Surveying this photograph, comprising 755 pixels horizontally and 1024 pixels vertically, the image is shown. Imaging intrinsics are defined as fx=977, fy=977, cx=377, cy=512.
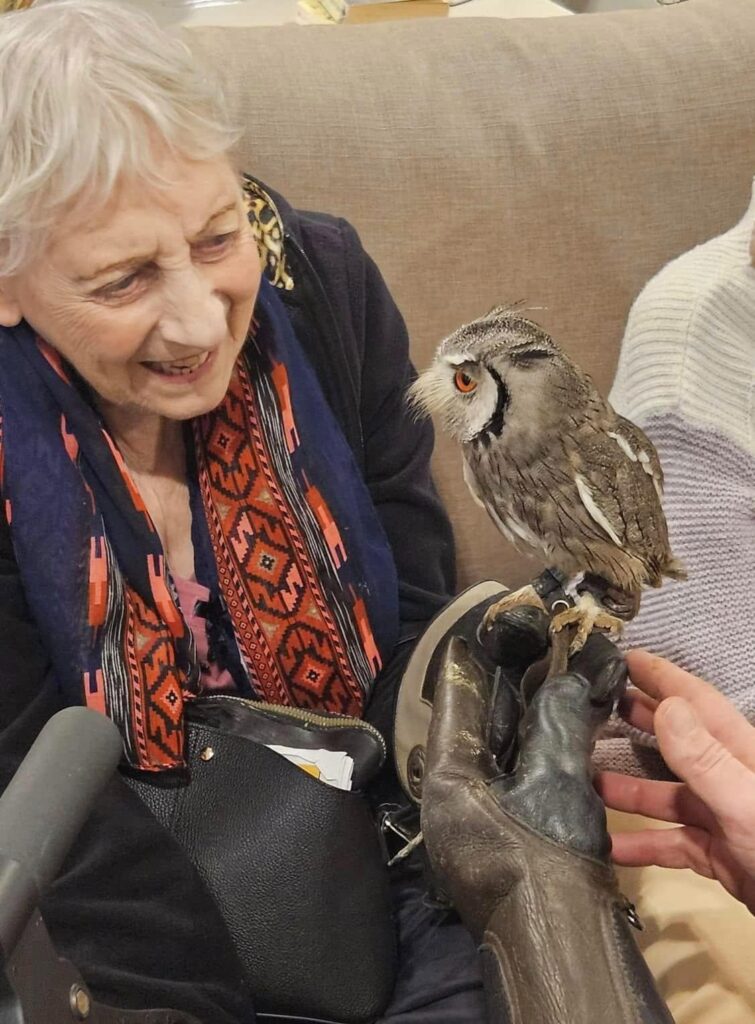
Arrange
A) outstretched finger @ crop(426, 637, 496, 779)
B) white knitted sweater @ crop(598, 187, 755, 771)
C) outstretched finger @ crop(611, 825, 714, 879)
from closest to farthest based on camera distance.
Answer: outstretched finger @ crop(426, 637, 496, 779), outstretched finger @ crop(611, 825, 714, 879), white knitted sweater @ crop(598, 187, 755, 771)

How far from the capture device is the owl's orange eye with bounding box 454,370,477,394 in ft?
2.25

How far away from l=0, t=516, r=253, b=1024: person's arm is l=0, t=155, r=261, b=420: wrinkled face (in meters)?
0.18

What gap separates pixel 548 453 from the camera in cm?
70

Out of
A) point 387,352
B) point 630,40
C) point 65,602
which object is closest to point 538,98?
point 630,40

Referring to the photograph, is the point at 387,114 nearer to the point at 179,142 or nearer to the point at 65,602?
the point at 179,142

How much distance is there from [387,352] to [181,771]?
475 mm

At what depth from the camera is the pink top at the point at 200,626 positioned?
0.97 m

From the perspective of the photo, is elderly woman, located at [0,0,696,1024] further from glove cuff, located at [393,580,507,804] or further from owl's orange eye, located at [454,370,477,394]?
owl's orange eye, located at [454,370,477,394]

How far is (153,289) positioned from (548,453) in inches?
13.4

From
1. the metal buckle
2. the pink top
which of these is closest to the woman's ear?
the pink top

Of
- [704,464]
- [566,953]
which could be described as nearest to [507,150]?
[704,464]

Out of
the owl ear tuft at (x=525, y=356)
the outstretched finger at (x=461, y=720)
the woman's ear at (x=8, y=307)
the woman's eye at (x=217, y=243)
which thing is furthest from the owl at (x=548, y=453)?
the woman's ear at (x=8, y=307)

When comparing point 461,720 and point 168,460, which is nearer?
point 461,720

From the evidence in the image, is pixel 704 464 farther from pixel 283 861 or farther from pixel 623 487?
pixel 283 861
